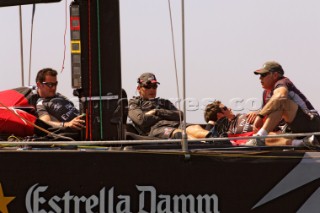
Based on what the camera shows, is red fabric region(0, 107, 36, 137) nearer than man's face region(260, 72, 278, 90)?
Yes

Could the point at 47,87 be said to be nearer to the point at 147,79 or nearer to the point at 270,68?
the point at 147,79

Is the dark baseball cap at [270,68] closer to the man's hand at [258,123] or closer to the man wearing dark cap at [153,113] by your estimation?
the man's hand at [258,123]

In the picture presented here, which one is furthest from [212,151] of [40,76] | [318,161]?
[40,76]

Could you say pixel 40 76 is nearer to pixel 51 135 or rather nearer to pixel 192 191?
pixel 51 135

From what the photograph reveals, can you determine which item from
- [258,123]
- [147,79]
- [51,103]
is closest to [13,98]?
[51,103]

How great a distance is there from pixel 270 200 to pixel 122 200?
0.92 meters

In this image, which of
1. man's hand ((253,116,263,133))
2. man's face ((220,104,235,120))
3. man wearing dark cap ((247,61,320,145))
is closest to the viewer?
man wearing dark cap ((247,61,320,145))

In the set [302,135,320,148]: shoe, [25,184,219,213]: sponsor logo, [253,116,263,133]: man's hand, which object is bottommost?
[25,184,219,213]: sponsor logo

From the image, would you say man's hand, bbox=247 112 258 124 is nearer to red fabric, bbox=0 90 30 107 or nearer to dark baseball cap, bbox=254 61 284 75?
dark baseball cap, bbox=254 61 284 75

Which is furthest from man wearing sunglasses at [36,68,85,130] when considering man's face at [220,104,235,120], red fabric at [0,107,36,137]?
man's face at [220,104,235,120]

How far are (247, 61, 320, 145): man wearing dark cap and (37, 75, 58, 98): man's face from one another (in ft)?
5.44

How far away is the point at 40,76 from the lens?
787cm

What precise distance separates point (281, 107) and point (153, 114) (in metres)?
1.44

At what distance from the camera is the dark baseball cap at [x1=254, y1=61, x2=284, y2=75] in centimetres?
776
